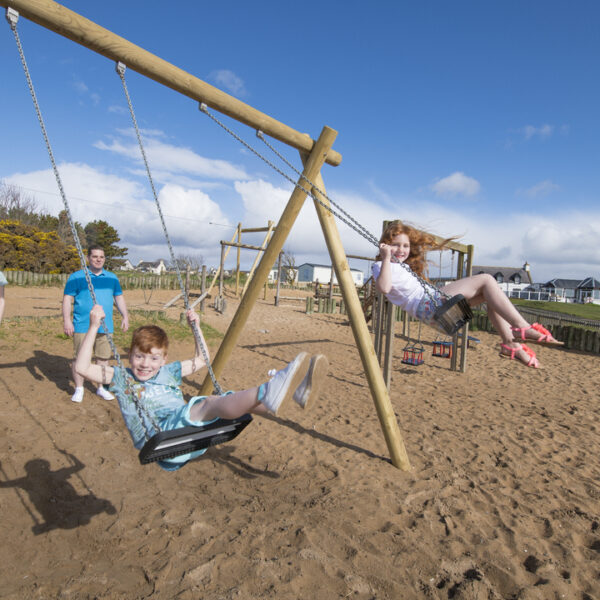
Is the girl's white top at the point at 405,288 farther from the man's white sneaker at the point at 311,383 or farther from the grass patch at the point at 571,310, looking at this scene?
the grass patch at the point at 571,310

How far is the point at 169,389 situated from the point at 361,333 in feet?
5.48

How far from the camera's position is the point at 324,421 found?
5.05 metres

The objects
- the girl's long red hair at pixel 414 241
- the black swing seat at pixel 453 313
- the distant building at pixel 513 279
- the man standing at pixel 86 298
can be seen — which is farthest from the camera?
the distant building at pixel 513 279

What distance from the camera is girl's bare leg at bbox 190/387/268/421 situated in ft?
7.72

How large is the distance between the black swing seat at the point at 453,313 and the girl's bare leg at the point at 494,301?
0.49ft

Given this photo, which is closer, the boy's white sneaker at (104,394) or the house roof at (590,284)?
the boy's white sneaker at (104,394)

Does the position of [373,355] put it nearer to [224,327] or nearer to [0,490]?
[0,490]

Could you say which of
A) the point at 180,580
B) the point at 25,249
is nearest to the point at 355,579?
the point at 180,580

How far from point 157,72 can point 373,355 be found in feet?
8.89

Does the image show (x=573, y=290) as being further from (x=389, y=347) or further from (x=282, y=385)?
(x=282, y=385)

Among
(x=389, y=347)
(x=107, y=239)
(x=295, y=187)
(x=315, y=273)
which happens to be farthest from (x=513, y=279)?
(x=295, y=187)

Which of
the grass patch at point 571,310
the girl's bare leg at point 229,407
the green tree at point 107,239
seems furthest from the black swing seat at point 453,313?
the green tree at point 107,239

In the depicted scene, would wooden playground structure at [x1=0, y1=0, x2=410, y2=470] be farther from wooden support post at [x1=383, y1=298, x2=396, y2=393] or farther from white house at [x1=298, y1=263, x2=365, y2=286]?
white house at [x1=298, y1=263, x2=365, y2=286]

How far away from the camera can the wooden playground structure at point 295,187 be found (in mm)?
2809
